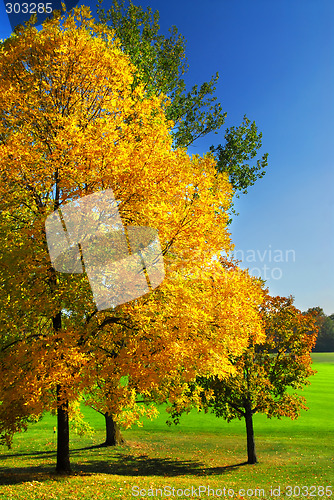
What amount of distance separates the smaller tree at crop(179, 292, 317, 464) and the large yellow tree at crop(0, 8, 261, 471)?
7.57 m

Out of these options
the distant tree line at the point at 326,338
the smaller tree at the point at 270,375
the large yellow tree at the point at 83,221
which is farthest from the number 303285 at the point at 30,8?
the distant tree line at the point at 326,338

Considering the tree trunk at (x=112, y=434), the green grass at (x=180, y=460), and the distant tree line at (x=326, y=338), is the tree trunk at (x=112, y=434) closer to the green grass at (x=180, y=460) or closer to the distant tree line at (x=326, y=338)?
the green grass at (x=180, y=460)

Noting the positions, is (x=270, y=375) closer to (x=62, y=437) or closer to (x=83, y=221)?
(x=62, y=437)

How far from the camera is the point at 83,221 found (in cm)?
1059

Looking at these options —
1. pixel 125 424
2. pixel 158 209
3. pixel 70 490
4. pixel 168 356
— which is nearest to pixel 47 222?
pixel 158 209

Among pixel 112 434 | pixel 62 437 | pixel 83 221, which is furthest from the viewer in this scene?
pixel 112 434

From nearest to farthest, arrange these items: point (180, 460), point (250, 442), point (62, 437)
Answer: point (62, 437) → point (250, 442) → point (180, 460)

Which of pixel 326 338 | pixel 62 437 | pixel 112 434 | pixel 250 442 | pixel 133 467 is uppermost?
pixel 326 338

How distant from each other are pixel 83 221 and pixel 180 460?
15716mm

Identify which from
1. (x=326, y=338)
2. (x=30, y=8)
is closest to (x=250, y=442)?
(x=30, y=8)

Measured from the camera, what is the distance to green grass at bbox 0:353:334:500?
11977 mm

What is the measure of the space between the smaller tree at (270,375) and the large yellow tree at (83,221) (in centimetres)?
757

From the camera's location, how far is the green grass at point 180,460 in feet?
39.3

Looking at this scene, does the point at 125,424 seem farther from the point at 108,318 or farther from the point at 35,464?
the point at 35,464
